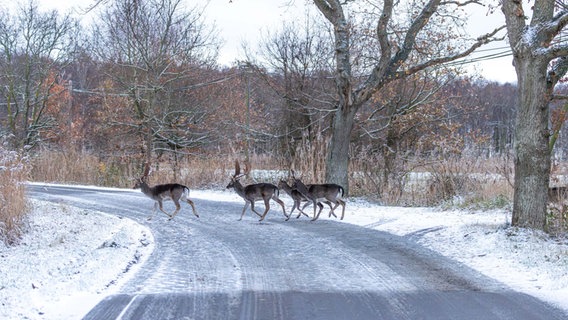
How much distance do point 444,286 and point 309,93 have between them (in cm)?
1660

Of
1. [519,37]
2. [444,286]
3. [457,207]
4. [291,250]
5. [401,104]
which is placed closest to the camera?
[444,286]

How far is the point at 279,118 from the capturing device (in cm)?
2380

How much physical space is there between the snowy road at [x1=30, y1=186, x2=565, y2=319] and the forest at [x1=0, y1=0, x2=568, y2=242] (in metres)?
7.11

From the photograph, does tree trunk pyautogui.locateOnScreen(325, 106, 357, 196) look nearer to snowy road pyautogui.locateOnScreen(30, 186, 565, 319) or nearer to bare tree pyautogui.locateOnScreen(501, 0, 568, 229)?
snowy road pyautogui.locateOnScreen(30, 186, 565, 319)

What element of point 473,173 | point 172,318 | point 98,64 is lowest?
point 172,318

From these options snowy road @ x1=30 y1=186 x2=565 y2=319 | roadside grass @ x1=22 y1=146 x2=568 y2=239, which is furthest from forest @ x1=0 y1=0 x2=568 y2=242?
snowy road @ x1=30 y1=186 x2=565 y2=319

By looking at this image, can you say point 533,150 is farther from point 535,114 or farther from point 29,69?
point 29,69

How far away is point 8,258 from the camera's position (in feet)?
27.3

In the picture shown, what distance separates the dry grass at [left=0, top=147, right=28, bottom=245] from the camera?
9875 millimetres

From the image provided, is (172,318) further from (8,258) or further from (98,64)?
(98,64)

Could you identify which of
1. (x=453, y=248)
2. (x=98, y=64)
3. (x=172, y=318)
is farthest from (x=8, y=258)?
(x=98, y=64)

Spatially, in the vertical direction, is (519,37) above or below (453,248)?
above

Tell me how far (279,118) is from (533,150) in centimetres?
1491

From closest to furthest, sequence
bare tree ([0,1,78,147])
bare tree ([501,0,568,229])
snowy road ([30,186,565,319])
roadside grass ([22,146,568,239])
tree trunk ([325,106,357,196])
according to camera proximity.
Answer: snowy road ([30,186,565,319]), bare tree ([501,0,568,229]), roadside grass ([22,146,568,239]), tree trunk ([325,106,357,196]), bare tree ([0,1,78,147])
